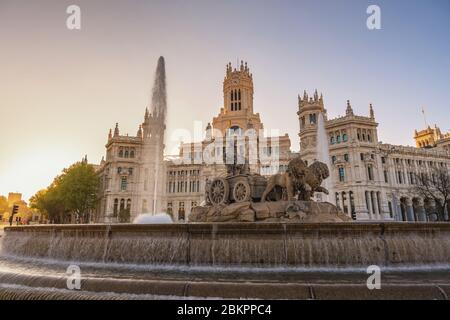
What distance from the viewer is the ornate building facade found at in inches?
2359

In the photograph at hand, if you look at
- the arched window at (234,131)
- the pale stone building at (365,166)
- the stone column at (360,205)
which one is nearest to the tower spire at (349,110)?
the pale stone building at (365,166)

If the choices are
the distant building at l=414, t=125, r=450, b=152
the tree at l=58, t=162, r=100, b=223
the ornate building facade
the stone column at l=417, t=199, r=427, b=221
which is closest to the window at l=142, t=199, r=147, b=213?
the ornate building facade

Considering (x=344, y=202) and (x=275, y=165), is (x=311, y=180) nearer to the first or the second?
(x=344, y=202)

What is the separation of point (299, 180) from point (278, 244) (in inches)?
209

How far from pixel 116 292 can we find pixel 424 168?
79821mm

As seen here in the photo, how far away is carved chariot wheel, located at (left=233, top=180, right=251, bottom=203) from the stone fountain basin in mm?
5324

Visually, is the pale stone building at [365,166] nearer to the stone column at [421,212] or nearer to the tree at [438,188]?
the stone column at [421,212]

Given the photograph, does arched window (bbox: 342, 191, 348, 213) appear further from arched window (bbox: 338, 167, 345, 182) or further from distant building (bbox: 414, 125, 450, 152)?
distant building (bbox: 414, 125, 450, 152)

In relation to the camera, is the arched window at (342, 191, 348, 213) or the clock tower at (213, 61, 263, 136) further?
the clock tower at (213, 61, 263, 136)

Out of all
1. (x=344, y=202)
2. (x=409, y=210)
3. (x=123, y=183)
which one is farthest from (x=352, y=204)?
(x=123, y=183)

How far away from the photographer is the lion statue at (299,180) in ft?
43.0

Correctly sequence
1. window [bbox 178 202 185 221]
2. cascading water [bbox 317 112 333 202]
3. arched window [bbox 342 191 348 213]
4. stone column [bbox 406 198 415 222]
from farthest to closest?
window [bbox 178 202 185 221] < stone column [bbox 406 198 415 222] < arched window [bbox 342 191 348 213] < cascading water [bbox 317 112 333 202]

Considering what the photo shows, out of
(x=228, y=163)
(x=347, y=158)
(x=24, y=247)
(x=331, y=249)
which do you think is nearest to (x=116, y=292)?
(x=331, y=249)

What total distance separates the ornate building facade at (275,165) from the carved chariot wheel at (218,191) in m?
38.3
